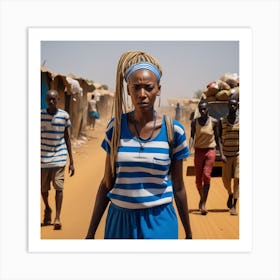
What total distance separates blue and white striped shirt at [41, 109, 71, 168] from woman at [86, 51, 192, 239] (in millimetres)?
1770

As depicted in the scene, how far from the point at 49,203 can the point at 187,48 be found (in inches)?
85.1

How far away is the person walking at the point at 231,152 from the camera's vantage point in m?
5.76

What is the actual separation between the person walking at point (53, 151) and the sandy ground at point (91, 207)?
8 cm

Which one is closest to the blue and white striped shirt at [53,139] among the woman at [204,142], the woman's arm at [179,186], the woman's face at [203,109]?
the woman at [204,142]

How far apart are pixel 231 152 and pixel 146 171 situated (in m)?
2.63

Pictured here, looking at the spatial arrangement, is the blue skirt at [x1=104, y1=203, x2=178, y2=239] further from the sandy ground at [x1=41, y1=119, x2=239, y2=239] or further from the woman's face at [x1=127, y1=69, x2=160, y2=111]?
the sandy ground at [x1=41, y1=119, x2=239, y2=239]

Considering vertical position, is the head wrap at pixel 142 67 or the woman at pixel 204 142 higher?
the head wrap at pixel 142 67

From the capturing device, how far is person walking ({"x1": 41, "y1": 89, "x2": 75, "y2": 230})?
5.58 metres

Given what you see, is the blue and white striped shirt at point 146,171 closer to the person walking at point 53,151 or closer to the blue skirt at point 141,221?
the blue skirt at point 141,221

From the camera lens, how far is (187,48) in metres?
5.46

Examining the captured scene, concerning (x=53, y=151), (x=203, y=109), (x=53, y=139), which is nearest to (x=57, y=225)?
(x=53, y=151)

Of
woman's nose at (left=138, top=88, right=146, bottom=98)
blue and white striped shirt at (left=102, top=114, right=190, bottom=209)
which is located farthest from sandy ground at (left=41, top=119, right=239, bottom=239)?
woman's nose at (left=138, top=88, right=146, bottom=98)
